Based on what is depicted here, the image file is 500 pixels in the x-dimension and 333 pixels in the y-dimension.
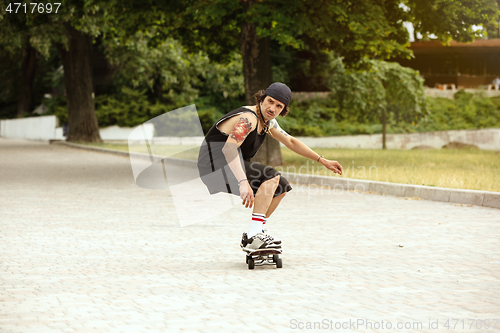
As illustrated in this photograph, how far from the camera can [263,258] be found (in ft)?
18.9

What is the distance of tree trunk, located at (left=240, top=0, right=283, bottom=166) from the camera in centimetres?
1720

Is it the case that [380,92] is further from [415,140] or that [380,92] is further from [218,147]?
[218,147]

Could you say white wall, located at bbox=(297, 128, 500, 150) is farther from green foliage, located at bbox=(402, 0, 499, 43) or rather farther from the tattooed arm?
the tattooed arm

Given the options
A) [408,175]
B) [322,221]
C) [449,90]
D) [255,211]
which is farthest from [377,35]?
[449,90]

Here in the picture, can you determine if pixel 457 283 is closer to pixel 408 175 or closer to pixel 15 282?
pixel 15 282

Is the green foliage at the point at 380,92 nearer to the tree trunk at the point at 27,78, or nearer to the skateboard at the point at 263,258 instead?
the tree trunk at the point at 27,78

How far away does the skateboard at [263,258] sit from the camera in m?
5.65

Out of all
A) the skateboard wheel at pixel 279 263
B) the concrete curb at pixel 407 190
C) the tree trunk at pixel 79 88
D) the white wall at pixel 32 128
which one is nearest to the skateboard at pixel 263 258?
the skateboard wheel at pixel 279 263

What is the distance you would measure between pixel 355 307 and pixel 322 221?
444 cm

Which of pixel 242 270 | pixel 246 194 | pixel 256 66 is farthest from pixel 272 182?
pixel 256 66

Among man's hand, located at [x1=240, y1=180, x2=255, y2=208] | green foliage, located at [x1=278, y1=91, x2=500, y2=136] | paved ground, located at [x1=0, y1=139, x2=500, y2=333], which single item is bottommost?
paved ground, located at [x1=0, y1=139, x2=500, y2=333]

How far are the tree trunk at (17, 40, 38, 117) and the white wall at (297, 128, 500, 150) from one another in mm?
20097

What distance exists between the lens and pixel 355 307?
4316 millimetres

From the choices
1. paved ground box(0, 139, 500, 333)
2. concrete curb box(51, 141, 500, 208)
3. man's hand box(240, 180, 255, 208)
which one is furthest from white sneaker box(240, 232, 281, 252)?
concrete curb box(51, 141, 500, 208)
